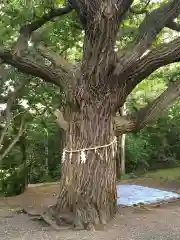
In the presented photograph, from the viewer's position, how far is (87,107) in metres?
5.83

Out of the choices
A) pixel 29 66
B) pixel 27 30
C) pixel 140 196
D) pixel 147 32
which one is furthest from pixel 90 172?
pixel 140 196

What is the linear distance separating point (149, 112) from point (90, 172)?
137 centimetres

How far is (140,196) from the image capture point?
8.18 metres

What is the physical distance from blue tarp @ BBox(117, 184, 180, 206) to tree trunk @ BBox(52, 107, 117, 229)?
5.55 ft

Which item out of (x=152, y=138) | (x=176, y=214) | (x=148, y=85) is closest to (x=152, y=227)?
(x=176, y=214)

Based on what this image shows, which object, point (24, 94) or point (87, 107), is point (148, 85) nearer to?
point (24, 94)

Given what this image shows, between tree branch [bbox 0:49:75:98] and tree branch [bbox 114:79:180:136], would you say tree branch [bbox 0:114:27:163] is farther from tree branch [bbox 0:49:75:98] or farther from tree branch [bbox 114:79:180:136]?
tree branch [bbox 114:79:180:136]

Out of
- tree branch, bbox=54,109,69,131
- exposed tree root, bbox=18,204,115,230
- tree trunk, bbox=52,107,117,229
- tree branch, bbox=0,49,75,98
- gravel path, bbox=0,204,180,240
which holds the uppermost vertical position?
tree branch, bbox=0,49,75,98

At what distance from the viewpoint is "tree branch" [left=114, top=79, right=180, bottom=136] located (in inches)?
237

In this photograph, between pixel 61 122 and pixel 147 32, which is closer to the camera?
pixel 147 32

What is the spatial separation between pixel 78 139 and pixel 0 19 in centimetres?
400

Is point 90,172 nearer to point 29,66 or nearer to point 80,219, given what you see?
point 80,219

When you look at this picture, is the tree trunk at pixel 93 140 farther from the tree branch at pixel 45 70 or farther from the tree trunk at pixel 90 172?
the tree branch at pixel 45 70

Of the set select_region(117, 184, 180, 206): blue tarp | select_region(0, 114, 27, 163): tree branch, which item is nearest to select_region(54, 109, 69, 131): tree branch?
select_region(117, 184, 180, 206): blue tarp
